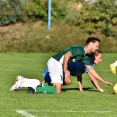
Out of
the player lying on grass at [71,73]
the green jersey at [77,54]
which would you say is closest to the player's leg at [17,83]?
the player lying on grass at [71,73]

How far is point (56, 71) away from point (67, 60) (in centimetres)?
57

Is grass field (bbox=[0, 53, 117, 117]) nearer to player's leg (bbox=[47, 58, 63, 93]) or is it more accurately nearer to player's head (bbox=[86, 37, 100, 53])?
player's leg (bbox=[47, 58, 63, 93])

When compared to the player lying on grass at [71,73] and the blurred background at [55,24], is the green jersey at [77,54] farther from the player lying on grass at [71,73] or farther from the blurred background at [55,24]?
the blurred background at [55,24]

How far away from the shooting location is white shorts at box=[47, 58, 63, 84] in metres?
13.2

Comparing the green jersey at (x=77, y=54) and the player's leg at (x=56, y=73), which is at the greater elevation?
the green jersey at (x=77, y=54)

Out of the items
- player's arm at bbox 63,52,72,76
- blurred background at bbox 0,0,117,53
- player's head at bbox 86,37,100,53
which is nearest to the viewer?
player's arm at bbox 63,52,72,76

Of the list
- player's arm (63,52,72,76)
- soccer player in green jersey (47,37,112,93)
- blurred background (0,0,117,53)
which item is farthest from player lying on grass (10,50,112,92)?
blurred background (0,0,117,53)

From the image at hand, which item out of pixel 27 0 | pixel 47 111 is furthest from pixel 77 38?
pixel 47 111

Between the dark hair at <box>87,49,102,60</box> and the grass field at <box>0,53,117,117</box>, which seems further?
the dark hair at <box>87,49,102,60</box>

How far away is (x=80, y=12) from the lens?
4009 cm

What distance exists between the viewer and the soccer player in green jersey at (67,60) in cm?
1286

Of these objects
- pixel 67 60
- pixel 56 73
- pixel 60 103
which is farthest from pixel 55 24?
pixel 60 103

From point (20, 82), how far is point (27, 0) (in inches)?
1141

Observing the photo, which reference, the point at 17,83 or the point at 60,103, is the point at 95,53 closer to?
the point at 17,83
